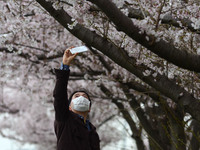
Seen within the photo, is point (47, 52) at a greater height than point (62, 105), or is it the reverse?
point (47, 52)

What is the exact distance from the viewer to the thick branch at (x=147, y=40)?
2746 mm

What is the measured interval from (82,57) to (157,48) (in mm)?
4241

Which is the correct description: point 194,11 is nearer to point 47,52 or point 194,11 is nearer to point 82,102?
point 82,102

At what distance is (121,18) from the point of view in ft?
9.14

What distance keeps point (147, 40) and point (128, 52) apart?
1.11 metres

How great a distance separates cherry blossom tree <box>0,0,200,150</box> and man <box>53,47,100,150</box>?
0.40m

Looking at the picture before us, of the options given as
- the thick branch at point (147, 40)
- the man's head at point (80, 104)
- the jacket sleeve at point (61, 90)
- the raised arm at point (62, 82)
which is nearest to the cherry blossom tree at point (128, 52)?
the thick branch at point (147, 40)

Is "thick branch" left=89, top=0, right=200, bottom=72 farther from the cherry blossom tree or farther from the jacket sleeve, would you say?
the jacket sleeve

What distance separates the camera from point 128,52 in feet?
12.9

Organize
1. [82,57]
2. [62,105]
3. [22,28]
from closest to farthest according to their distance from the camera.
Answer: [62,105] < [22,28] < [82,57]

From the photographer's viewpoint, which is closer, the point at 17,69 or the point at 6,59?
the point at 6,59

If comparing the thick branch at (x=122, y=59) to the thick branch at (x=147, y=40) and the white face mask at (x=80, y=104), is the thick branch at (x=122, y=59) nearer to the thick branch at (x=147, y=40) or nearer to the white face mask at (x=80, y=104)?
the thick branch at (x=147, y=40)

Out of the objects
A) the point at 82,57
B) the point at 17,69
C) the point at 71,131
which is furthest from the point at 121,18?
the point at 17,69

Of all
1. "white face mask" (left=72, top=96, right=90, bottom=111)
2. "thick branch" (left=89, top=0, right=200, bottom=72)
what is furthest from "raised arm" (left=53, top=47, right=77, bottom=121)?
"thick branch" (left=89, top=0, right=200, bottom=72)
